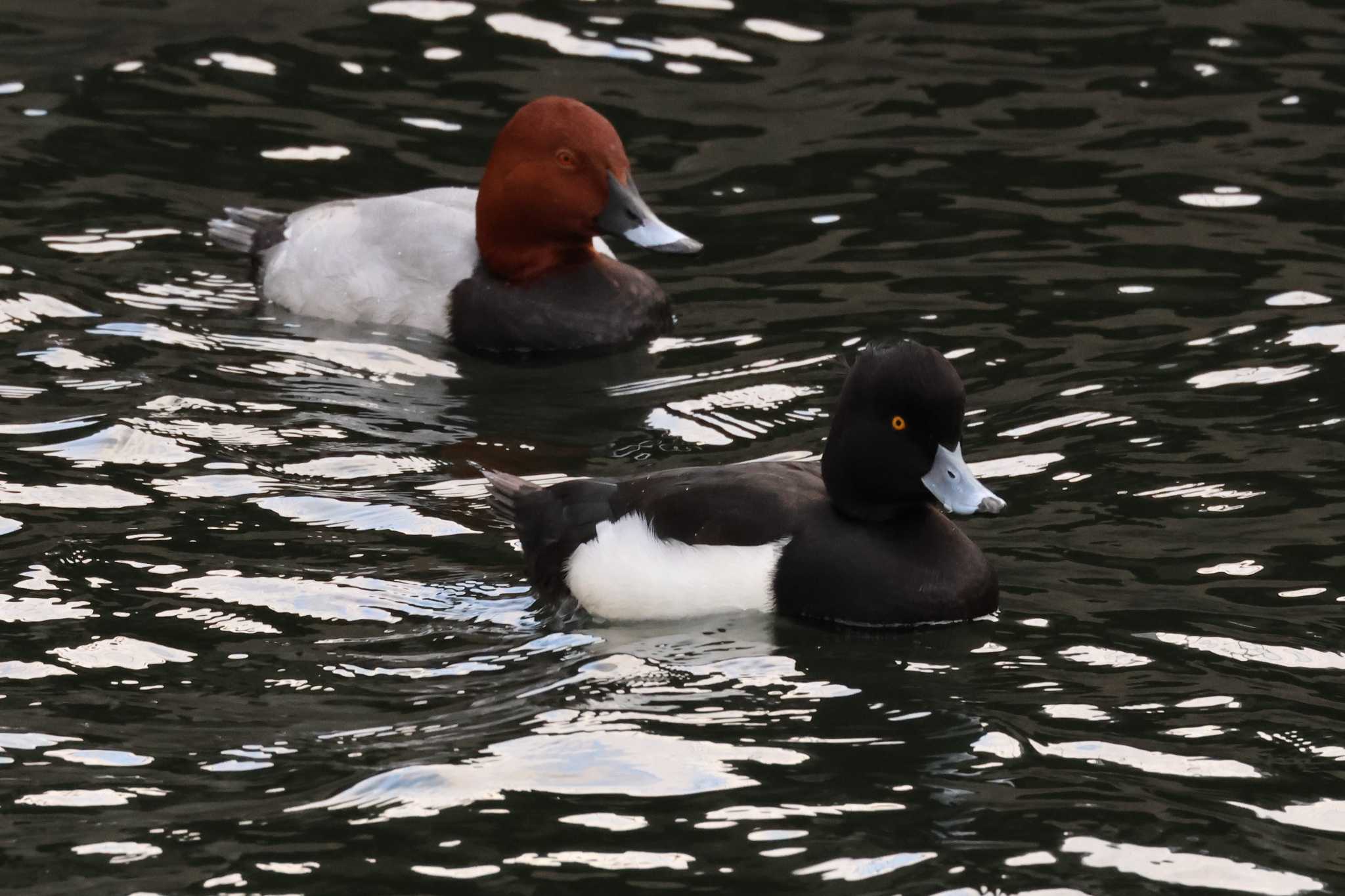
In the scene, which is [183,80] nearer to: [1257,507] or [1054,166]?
[1054,166]

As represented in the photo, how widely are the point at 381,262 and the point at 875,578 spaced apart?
3.83 m

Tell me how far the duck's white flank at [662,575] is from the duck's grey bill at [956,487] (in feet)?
1.53

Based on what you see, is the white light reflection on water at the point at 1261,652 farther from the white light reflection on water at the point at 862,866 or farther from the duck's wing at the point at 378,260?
the duck's wing at the point at 378,260

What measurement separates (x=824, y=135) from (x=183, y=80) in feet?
11.5

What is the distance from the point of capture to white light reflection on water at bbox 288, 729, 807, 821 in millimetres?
5039

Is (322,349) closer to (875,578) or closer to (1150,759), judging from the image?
(875,578)

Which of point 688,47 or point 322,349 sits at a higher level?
point 688,47

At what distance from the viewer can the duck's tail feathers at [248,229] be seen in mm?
9633

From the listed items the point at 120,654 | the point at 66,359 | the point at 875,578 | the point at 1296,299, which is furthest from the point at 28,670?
the point at 1296,299

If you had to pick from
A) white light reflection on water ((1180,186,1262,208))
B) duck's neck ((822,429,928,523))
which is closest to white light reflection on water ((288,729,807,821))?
duck's neck ((822,429,928,523))

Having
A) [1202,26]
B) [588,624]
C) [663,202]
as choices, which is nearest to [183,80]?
[663,202]

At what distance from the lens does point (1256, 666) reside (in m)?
5.82

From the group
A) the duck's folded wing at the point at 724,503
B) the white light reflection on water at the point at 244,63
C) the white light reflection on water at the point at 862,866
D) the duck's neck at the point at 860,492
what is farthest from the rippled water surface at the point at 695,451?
the duck's neck at the point at 860,492

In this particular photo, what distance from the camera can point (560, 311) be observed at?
899 cm
